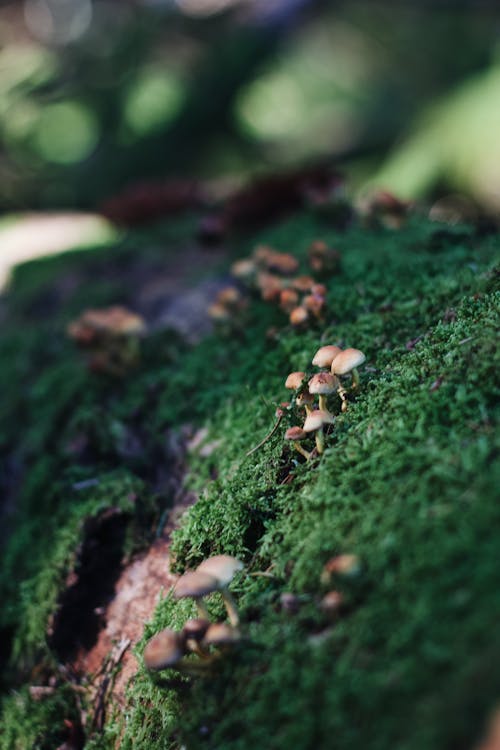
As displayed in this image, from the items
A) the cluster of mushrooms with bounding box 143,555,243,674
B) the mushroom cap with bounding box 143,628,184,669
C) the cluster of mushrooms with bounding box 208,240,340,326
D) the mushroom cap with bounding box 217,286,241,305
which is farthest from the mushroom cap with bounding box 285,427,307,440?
the mushroom cap with bounding box 217,286,241,305

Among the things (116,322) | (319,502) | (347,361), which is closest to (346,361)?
(347,361)

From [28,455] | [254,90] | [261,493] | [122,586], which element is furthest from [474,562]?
[254,90]

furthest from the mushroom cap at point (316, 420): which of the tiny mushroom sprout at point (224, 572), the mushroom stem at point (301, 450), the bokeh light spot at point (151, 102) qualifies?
the bokeh light spot at point (151, 102)

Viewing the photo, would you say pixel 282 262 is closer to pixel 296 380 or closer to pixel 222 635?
pixel 296 380

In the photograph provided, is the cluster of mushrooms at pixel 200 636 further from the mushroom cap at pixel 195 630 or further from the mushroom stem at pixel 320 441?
the mushroom stem at pixel 320 441

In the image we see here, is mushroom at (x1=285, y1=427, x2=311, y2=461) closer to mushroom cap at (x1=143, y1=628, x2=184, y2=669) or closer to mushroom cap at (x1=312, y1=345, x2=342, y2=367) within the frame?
mushroom cap at (x1=312, y1=345, x2=342, y2=367)
